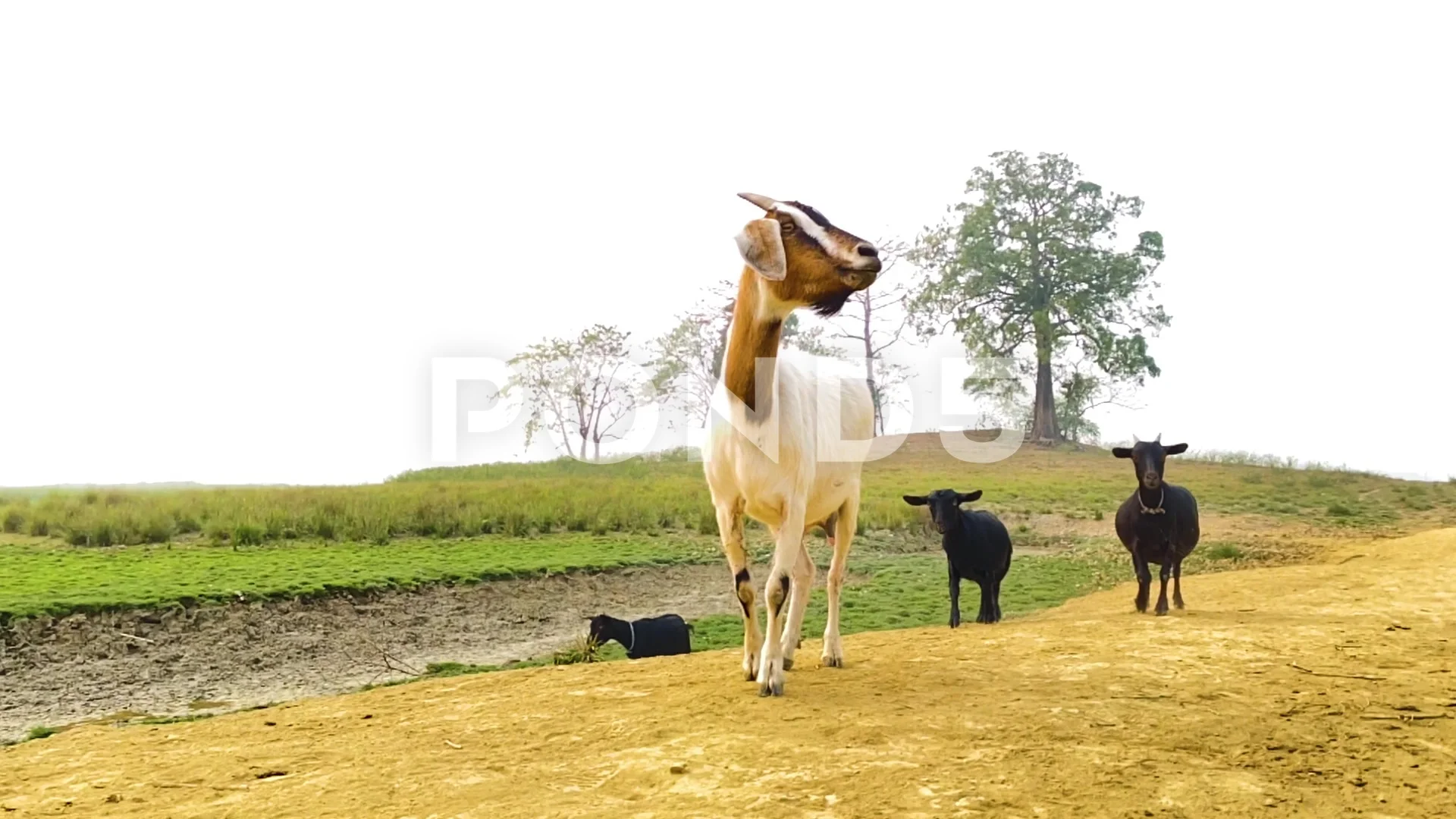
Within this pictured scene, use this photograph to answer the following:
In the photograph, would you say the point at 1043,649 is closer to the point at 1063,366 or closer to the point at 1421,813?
the point at 1421,813

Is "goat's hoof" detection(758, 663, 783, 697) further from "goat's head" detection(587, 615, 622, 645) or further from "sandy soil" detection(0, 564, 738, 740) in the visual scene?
"sandy soil" detection(0, 564, 738, 740)

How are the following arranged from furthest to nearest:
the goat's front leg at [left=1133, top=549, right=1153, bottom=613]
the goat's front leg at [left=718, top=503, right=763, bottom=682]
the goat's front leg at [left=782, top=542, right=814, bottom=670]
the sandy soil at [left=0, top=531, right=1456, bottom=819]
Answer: the goat's front leg at [left=1133, top=549, right=1153, bottom=613]
the goat's front leg at [left=782, top=542, right=814, bottom=670]
the goat's front leg at [left=718, top=503, right=763, bottom=682]
the sandy soil at [left=0, top=531, right=1456, bottom=819]

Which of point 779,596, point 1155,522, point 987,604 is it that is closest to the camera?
point 779,596

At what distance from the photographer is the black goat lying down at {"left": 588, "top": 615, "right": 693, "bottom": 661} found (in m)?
10.1

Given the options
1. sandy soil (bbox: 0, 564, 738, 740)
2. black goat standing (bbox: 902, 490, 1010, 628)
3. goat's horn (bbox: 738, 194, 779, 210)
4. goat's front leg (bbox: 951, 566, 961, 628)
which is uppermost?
goat's horn (bbox: 738, 194, 779, 210)

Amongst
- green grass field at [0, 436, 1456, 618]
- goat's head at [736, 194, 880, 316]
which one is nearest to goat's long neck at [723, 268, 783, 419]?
→ goat's head at [736, 194, 880, 316]

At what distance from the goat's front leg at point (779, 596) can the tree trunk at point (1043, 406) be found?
36.9 metres

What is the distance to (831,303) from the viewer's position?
555 centimetres

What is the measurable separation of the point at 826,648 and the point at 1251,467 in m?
33.6

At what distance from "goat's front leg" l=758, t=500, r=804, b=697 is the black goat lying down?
446 cm

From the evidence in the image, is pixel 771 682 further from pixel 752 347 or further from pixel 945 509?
pixel 945 509

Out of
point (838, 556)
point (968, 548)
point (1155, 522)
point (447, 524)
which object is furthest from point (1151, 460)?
point (447, 524)

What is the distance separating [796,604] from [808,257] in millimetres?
2245

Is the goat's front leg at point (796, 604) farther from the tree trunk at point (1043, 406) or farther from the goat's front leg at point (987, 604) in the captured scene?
the tree trunk at point (1043, 406)
